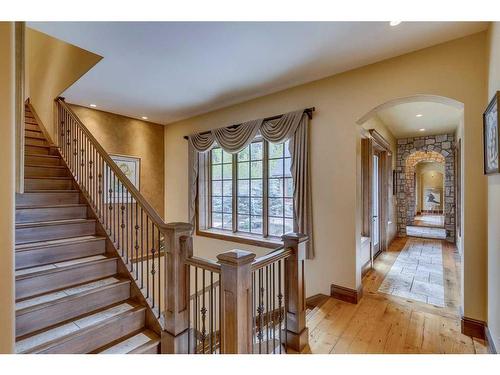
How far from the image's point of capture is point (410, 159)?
709 cm

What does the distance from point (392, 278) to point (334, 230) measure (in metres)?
1.42

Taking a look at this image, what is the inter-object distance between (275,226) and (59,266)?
2.59m

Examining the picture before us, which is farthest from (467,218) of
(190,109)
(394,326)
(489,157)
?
(190,109)

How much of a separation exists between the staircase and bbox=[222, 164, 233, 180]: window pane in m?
2.17

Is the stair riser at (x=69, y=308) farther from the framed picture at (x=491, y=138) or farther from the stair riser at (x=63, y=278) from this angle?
the framed picture at (x=491, y=138)

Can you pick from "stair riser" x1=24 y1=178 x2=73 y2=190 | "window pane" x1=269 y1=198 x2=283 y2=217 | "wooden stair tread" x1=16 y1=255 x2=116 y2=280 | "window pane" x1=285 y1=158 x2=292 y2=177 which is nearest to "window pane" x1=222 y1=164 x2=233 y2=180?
"window pane" x1=269 y1=198 x2=283 y2=217

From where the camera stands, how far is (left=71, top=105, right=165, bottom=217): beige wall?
4137 millimetres

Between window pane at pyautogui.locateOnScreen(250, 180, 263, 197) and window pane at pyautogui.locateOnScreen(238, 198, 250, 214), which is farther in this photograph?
window pane at pyautogui.locateOnScreen(238, 198, 250, 214)

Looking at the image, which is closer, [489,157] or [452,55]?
[489,157]

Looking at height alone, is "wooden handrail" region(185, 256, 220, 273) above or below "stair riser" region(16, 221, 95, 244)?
below

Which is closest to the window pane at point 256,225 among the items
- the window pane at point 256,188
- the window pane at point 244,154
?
the window pane at point 256,188

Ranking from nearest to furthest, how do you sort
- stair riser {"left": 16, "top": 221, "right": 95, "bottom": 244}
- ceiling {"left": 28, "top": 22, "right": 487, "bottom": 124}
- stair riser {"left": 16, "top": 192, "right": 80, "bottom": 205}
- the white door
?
ceiling {"left": 28, "top": 22, "right": 487, "bottom": 124}, stair riser {"left": 16, "top": 221, "right": 95, "bottom": 244}, stair riser {"left": 16, "top": 192, "right": 80, "bottom": 205}, the white door

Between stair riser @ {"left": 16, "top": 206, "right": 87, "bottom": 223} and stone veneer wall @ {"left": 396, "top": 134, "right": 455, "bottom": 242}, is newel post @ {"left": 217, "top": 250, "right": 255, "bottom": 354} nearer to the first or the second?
stair riser @ {"left": 16, "top": 206, "right": 87, "bottom": 223}

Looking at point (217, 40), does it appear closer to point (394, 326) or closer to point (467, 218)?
point (467, 218)
